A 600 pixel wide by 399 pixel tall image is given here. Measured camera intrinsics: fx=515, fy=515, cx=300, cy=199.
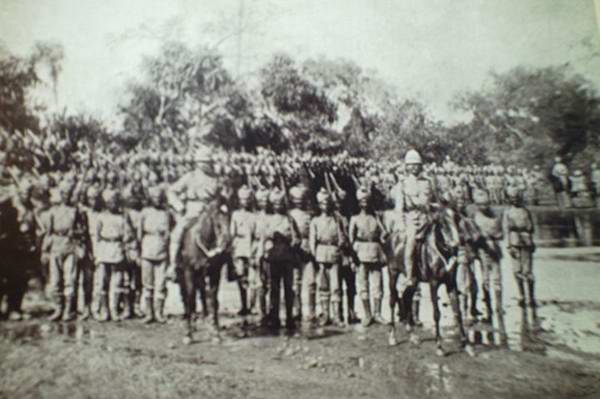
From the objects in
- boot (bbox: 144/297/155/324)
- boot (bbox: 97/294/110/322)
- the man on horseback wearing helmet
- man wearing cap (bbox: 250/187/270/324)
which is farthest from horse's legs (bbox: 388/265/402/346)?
boot (bbox: 97/294/110/322)

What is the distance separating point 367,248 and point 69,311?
2.80 metres

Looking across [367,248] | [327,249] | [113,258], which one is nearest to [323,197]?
[327,249]

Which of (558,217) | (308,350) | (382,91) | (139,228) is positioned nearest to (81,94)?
(139,228)

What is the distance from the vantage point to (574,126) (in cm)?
479

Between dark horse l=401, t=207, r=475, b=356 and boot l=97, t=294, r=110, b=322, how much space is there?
2687 mm

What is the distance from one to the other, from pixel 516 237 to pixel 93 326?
393 cm

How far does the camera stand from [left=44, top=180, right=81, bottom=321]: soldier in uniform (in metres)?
4.73

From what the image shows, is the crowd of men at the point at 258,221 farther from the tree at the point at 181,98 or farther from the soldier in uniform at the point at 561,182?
the tree at the point at 181,98

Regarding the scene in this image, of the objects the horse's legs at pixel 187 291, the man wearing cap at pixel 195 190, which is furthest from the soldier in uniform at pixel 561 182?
the horse's legs at pixel 187 291

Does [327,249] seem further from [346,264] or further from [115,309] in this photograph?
[115,309]

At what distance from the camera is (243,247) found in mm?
4703

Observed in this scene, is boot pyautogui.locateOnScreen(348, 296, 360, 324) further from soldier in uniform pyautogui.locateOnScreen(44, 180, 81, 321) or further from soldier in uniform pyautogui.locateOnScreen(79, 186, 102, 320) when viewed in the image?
soldier in uniform pyautogui.locateOnScreen(44, 180, 81, 321)

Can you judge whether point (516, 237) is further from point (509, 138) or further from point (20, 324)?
point (20, 324)

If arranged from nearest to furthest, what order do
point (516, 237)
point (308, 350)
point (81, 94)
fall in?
1. point (308, 350)
2. point (516, 237)
3. point (81, 94)
